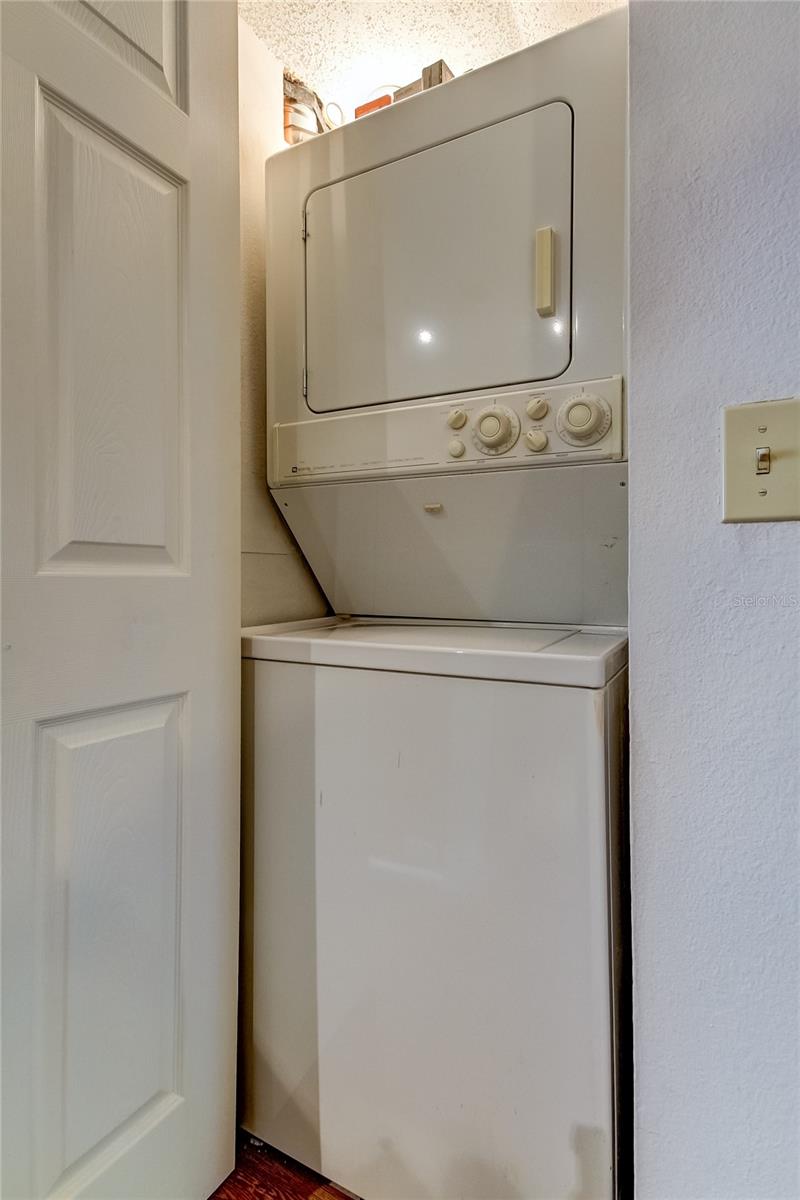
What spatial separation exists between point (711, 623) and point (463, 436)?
25.7 inches

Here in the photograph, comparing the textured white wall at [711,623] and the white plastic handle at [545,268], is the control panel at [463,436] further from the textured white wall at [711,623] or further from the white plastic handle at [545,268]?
the textured white wall at [711,623]

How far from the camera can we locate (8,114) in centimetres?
78

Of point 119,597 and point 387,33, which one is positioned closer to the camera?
point 119,597

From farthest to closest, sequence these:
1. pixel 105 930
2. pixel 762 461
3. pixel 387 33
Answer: pixel 387 33, pixel 105 930, pixel 762 461

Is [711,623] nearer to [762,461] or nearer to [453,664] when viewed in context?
[762,461]

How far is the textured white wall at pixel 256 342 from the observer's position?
141 cm

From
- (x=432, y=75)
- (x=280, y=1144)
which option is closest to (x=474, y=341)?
(x=432, y=75)

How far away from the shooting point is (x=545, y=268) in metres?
1.09

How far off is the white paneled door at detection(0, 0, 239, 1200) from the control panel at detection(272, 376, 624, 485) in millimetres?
252

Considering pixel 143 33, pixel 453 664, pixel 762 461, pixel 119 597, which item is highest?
pixel 143 33

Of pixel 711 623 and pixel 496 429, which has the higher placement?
pixel 496 429

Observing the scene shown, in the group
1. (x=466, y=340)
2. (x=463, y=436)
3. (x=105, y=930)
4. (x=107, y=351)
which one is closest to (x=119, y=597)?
(x=107, y=351)

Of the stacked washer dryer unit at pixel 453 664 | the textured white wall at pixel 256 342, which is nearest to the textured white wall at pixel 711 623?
the stacked washer dryer unit at pixel 453 664

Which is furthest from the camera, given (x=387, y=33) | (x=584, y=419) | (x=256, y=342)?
(x=387, y=33)
